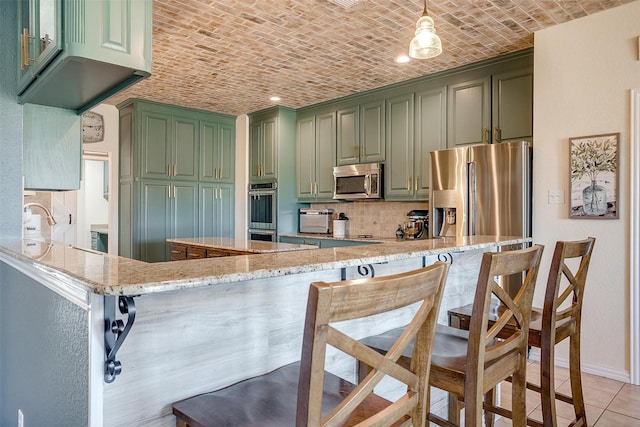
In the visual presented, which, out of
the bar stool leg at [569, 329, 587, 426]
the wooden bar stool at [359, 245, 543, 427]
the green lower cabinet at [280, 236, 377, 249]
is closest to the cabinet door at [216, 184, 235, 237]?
the green lower cabinet at [280, 236, 377, 249]

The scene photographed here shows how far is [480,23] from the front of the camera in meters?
2.94

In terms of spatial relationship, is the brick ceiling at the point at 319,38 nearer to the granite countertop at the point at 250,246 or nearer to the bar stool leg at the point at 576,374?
the granite countertop at the point at 250,246

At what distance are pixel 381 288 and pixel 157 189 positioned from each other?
5.00 meters

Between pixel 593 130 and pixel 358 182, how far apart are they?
2.34 metres

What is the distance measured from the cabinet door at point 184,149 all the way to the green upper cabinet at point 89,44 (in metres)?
3.56

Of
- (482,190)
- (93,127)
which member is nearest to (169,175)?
(93,127)

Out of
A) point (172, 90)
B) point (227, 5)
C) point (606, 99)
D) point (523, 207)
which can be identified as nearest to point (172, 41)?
point (227, 5)

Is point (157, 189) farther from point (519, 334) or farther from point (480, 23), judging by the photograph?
point (519, 334)

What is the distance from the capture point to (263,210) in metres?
5.62

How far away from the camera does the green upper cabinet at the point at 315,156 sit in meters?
5.10

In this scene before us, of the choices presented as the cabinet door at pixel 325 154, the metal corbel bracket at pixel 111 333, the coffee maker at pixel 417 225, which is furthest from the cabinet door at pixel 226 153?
the metal corbel bracket at pixel 111 333

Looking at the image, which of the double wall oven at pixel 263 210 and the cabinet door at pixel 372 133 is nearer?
the cabinet door at pixel 372 133

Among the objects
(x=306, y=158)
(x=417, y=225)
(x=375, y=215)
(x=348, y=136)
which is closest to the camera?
(x=417, y=225)

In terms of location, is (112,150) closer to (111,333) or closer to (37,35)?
(37,35)
